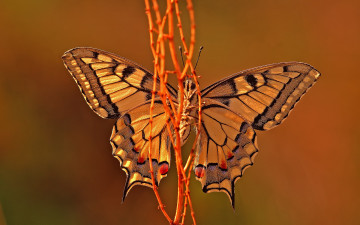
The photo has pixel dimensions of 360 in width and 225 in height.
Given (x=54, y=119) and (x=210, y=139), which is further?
(x=54, y=119)

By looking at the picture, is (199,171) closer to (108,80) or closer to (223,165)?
(223,165)

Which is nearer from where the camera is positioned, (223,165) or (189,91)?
(189,91)

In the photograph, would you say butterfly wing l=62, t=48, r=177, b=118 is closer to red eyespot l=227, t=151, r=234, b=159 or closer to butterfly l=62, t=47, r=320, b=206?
butterfly l=62, t=47, r=320, b=206

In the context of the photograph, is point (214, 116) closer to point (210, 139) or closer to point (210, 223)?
point (210, 139)

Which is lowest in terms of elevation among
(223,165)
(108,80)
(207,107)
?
(223,165)

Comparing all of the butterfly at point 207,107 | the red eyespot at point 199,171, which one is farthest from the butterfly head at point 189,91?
the red eyespot at point 199,171

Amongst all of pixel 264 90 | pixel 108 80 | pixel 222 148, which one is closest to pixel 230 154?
pixel 222 148

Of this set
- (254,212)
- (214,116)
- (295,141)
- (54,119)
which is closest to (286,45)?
(295,141)
